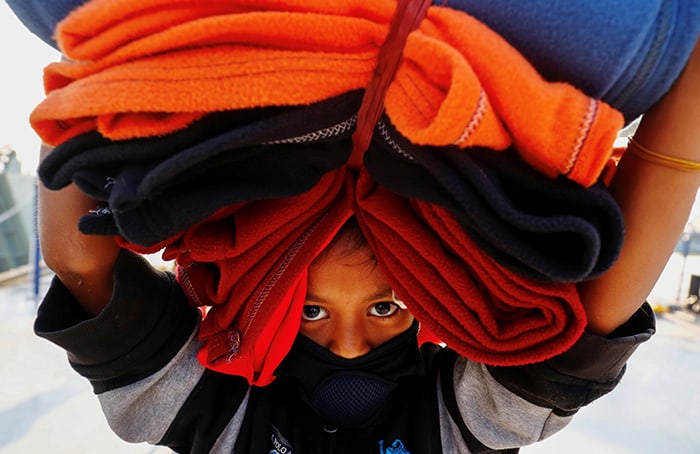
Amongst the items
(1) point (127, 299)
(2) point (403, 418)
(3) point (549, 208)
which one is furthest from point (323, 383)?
(3) point (549, 208)

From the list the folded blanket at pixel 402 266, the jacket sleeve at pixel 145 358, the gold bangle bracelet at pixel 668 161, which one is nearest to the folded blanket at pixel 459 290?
the folded blanket at pixel 402 266

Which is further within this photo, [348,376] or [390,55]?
[348,376]

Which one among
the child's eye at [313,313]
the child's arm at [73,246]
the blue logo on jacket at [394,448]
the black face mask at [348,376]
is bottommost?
the blue logo on jacket at [394,448]

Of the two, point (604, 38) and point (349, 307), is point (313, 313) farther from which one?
point (604, 38)

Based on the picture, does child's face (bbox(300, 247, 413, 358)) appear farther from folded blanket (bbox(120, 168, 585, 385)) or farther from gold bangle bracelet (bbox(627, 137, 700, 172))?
gold bangle bracelet (bbox(627, 137, 700, 172))

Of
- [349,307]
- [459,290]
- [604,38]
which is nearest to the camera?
[604,38]

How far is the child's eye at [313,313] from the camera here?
528 millimetres

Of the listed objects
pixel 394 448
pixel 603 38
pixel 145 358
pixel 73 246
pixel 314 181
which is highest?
pixel 603 38

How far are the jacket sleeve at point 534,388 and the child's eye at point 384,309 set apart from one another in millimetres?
87

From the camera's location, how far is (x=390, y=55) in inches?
12.9

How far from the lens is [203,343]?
20.8 inches

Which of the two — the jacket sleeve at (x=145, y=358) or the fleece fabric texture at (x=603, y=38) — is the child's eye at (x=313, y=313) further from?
the fleece fabric texture at (x=603, y=38)

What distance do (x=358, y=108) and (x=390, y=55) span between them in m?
0.04

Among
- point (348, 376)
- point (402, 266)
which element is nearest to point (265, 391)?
point (348, 376)
